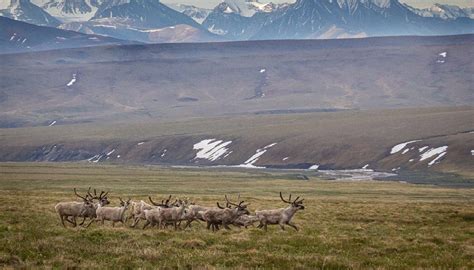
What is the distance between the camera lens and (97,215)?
3050 cm

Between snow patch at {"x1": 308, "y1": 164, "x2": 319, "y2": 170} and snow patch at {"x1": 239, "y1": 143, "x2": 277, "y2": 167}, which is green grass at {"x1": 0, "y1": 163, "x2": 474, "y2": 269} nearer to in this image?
snow patch at {"x1": 308, "y1": 164, "x2": 319, "y2": 170}

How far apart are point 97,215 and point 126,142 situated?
15072cm

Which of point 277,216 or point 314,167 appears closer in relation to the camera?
point 277,216

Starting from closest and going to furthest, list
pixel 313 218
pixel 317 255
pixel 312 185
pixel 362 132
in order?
pixel 317 255 → pixel 313 218 → pixel 312 185 → pixel 362 132

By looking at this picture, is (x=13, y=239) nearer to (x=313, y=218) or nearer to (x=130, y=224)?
(x=130, y=224)

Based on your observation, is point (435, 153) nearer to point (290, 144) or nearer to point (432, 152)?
point (432, 152)

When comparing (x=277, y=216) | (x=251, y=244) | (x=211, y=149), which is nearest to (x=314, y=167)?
(x=211, y=149)

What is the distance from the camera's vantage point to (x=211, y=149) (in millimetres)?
166250

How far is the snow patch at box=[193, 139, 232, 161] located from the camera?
161 m

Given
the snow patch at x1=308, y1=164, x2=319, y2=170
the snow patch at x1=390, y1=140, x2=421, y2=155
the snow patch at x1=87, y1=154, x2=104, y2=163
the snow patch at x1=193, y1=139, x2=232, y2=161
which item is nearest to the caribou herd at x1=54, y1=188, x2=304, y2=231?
the snow patch at x1=308, y1=164, x2=319, y2=170

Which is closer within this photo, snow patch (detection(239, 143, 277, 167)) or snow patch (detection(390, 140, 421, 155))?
snow patch (detection(390, 140, 421, 155))

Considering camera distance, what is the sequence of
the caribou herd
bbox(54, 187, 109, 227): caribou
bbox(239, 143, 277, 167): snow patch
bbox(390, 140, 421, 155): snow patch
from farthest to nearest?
bbox(239, 143, 277, 167): snow patch < bbox(390, 140, 421, 155): snow patch < bbox(54, 187, 109, 227): caribou < the caribou herd

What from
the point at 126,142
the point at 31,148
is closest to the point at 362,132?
the point at 126,142

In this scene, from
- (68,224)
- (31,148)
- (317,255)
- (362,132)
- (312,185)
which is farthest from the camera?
(31,148)
